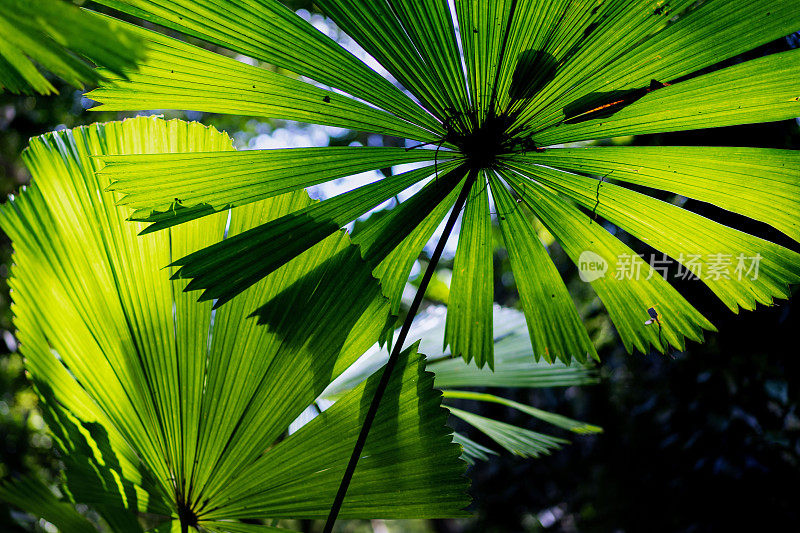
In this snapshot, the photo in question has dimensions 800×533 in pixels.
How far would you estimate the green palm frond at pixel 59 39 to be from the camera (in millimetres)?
398

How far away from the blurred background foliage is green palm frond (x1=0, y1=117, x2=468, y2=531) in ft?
0.80

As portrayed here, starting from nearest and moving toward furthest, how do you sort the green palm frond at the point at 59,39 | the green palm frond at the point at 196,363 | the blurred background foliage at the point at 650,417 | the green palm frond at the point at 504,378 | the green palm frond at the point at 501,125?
the green palm frond at the point at 59,39
the green palm frond at the point at 501,125
the green palm frond at the point at 196,363
the green palm frond at the point at 504,378
the blurred background foliage at the point at 650,417

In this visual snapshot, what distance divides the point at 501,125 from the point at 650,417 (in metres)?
2.56

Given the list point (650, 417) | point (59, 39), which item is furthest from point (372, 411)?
point (650, 417)

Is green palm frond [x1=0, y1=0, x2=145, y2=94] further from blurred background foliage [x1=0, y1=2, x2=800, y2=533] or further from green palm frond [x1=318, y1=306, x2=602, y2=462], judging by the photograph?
green palm frond [x1=318, y1=306, x2=602, y2=462]

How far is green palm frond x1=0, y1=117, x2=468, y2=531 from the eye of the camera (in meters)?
0.88

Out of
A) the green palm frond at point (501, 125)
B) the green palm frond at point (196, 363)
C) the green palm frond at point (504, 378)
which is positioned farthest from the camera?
the green palm frond at point (504, 378)

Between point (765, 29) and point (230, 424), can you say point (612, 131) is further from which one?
point (230, 424)

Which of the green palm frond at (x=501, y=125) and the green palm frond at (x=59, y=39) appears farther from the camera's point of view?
the green palm frond at (x=501, y=125)

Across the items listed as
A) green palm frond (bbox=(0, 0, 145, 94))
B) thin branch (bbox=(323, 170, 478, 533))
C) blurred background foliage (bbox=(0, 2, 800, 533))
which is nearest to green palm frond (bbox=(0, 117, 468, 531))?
thin branch (bbox=(323, 170, 478, 533))

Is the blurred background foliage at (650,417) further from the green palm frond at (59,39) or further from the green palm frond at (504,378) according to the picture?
the green palm frond at (59,39)

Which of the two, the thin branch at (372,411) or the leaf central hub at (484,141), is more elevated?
the leaf central hub at (484,141)

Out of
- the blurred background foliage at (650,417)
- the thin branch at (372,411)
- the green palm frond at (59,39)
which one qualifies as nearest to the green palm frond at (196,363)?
the thin branch at (372,411)

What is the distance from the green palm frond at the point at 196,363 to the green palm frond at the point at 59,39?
415 mm
